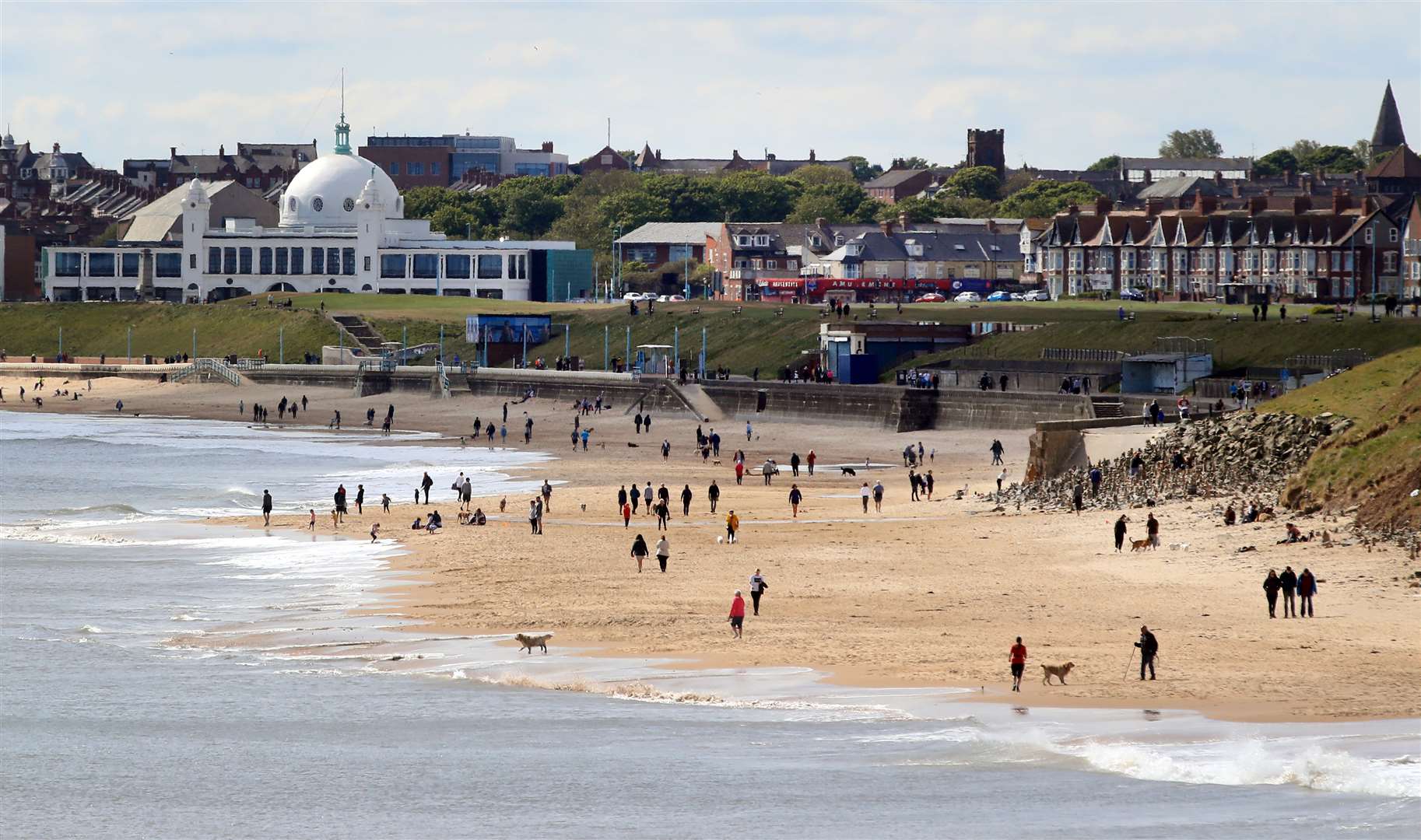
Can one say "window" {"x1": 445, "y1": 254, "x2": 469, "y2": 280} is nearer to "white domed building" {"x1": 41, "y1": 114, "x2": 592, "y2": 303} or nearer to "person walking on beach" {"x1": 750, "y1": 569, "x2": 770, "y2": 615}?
"white domed building" {"x1": 41, "y1": 114, "x2": 592, "y2": 303}

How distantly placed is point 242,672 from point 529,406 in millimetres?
66383

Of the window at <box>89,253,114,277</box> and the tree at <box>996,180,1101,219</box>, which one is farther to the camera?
the tree at <box>996,180,1101,219</box>

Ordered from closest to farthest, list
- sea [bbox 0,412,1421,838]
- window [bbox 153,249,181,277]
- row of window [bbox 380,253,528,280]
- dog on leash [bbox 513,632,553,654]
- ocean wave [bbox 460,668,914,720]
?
sea [bbox 0,412,1421,838]
ocean wave [bbox 460,668,914,720]
dog on leash [bbox 513,632,553,654]
row of window [bbox 380,253,528,280]
window [bbox 153,249,181,277]

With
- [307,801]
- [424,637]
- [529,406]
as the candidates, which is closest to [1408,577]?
[424,637]

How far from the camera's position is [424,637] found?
3275cm

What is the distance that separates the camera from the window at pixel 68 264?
16238 centimetres

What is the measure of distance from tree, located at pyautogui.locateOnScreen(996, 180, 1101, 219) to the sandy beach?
126 m

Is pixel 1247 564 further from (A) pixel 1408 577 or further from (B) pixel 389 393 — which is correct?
(B) pixel 389 393

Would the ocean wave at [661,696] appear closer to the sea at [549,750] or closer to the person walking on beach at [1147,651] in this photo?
the sea at [549,750]

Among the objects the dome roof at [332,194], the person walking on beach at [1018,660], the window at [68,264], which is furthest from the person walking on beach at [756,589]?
the window at [68,264]

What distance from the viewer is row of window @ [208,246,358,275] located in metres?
158

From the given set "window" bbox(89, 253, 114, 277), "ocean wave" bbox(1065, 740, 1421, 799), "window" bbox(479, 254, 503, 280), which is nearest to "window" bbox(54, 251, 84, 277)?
"window" bbox(89, 253, 114, 277)

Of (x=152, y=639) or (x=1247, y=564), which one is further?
(x=1247, y=564)

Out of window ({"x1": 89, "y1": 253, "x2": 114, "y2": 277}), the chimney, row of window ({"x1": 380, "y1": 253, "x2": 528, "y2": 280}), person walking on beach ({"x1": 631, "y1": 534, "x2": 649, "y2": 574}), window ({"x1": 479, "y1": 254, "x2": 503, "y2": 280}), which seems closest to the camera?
person walking on beach ({"x1": 631, "y1": 534, "x2": 649, "y2": 574})
